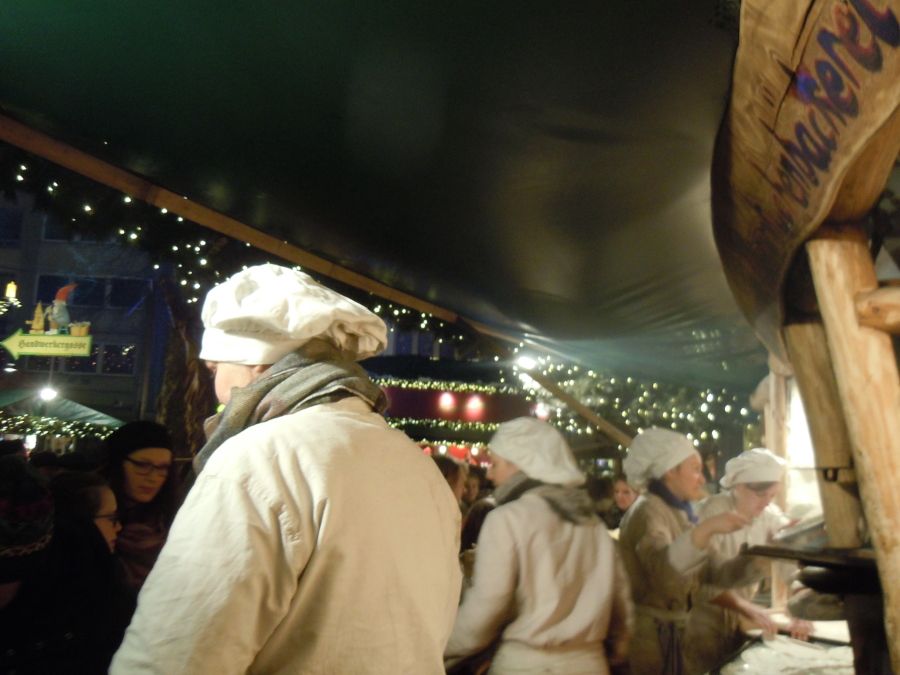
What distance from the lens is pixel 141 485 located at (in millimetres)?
3662

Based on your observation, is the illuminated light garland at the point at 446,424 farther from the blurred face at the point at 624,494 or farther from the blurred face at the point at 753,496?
the blurred face at the point at 753,496

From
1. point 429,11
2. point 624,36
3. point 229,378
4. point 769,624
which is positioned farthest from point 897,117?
point 769,624

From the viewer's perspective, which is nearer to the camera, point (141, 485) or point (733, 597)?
point (141, 485)

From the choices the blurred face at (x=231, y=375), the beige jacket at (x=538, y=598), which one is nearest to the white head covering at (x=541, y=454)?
the beige jacket at (x=538, y=598)

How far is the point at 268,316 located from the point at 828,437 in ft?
9.48

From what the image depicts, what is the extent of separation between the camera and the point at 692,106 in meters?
2.48

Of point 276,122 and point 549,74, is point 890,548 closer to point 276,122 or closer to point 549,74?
point 549,74

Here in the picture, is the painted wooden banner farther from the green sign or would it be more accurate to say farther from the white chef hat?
the green sign

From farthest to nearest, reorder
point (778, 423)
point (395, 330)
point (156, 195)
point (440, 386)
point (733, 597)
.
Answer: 1. point (440, 386)
2. point (395, 330)
3. point (778, 423)
4. point (733, 597)
5. point (156, 195)

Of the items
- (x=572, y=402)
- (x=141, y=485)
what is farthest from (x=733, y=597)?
(x=572, y=402)

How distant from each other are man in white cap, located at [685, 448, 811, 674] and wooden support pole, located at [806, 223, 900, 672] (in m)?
2.23

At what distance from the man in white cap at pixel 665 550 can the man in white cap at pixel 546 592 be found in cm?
78

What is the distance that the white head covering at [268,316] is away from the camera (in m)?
1.63

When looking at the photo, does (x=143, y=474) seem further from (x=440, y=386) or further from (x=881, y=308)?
(x=440, y=386)
